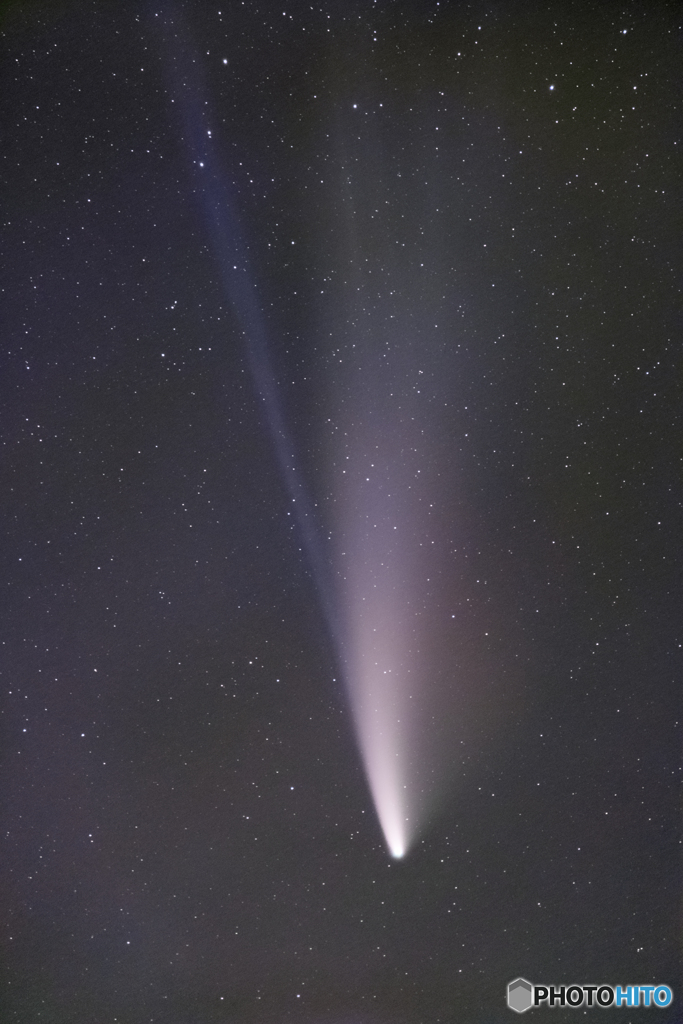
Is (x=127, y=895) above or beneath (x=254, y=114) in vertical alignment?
beneath

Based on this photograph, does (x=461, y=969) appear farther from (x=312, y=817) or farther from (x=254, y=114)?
(x=254, y=114)

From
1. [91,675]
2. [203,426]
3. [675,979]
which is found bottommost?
[675,979]

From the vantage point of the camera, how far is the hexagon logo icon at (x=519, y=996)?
126cm

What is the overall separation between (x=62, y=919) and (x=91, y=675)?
40 cm

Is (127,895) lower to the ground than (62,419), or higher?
lower

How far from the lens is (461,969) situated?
127 centimetres

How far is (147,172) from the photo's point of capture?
1.21 m

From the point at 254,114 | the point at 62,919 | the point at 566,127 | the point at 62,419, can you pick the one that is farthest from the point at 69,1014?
the point at 566,127

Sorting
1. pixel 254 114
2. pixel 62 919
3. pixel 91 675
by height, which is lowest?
pixel 62 919

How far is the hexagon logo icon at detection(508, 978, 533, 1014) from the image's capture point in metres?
1.26

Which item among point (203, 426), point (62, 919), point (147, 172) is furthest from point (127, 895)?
point (147, 172)

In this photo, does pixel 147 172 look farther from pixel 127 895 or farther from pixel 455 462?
pixel 127 895

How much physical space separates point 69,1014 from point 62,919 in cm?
16

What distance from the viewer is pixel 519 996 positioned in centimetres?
127
